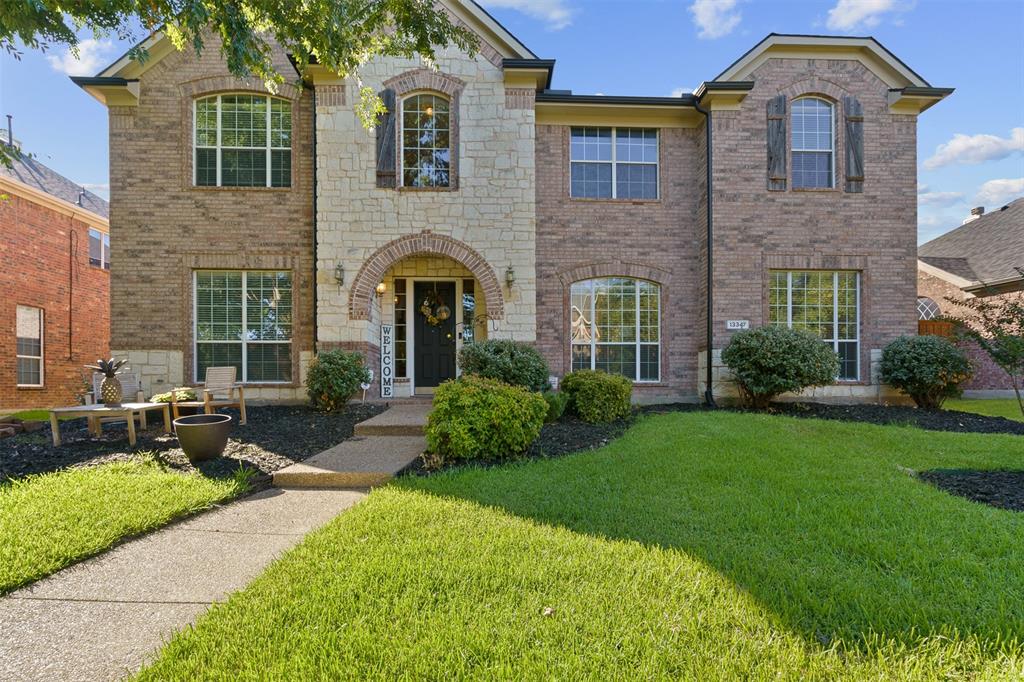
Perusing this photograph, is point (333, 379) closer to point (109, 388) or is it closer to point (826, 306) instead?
point (109, 388)

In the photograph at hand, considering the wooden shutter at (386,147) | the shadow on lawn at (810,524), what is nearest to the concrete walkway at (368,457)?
the shadow on lawn at (810,524)

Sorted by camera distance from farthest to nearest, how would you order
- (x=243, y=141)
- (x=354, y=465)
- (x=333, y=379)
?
1. (x=243, y=141)
2. (x=333, y=379)
3. (x=354, y=465)

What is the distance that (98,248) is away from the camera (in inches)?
611

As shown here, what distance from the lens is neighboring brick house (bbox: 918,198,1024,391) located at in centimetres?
1251

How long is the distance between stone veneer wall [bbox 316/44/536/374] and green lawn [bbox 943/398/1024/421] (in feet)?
30.0

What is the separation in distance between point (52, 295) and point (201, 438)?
12.4 meters

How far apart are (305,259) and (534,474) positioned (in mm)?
7257

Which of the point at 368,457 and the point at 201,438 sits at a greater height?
the point at 201,438

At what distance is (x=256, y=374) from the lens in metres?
10.1

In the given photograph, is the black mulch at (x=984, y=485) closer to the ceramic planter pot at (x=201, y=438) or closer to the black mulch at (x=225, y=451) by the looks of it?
the black mulch at (x=225, y=451)

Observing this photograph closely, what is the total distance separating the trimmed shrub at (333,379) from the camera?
879 centimetres

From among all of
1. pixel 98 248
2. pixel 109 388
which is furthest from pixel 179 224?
pixel 98 248

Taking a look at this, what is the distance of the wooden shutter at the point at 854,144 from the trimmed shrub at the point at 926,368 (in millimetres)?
3339

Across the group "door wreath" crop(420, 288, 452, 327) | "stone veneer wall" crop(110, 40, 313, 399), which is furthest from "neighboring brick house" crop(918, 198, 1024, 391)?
"stone veneer wall" crop(110, 40, 313, 399)
